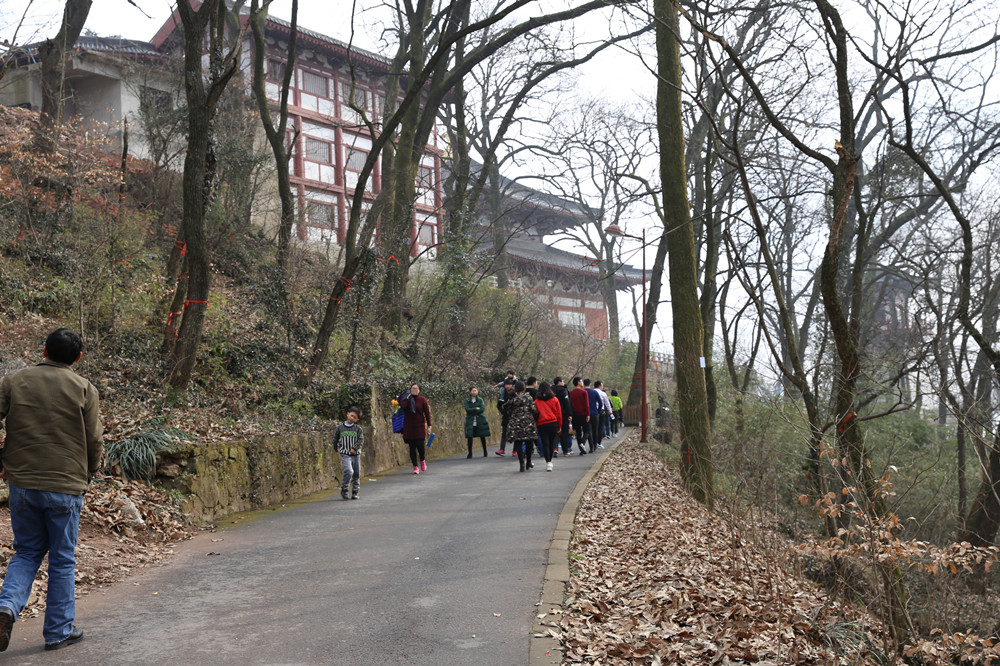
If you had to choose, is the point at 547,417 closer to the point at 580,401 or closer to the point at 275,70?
the point at 580,401

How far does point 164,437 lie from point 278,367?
267 inches

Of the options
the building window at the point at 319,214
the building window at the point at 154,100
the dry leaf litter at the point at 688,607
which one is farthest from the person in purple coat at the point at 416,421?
the building window at the point at 154,100

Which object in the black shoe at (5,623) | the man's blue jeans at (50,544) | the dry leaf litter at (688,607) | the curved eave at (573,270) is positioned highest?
the curved eave at (573,270)

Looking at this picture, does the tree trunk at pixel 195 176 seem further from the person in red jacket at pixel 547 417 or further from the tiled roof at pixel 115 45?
the tiled roof at pixel 115 45

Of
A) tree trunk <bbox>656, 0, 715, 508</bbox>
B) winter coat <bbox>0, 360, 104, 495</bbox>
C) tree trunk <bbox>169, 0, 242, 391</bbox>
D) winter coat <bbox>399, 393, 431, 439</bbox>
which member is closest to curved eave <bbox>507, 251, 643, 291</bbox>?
winter coat <bbox>399, 393, 431, 439</bbox>

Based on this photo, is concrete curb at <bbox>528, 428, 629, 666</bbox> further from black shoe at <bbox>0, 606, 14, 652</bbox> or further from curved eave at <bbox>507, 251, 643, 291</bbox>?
curved eave at <bbox>507, 251, 643, 291</bbox>

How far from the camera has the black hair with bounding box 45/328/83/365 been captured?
5.51 meters

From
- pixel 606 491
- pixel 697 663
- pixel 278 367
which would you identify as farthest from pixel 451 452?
pixel 697 663

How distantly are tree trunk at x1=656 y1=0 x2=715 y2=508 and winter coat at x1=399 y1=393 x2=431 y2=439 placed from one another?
4.84 meters

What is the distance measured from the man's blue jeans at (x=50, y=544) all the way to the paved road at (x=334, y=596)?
204mm

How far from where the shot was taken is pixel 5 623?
5.03 meters

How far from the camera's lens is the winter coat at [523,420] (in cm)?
1666

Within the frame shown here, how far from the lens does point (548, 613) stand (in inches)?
255

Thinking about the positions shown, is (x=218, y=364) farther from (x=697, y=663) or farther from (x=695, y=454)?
(x=697, y=663)
